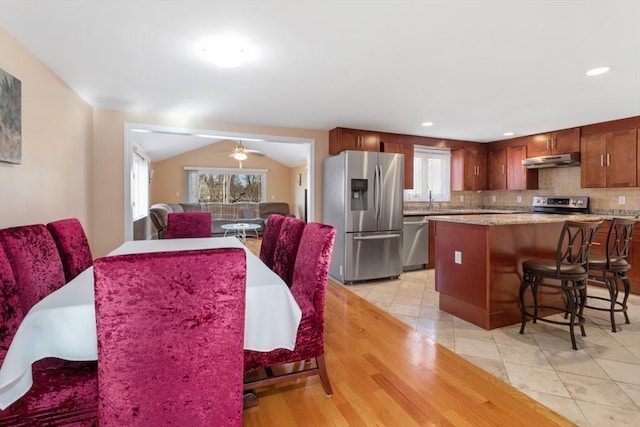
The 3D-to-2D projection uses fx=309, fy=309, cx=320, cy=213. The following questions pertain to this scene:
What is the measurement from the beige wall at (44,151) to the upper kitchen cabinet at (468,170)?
5.36 meters

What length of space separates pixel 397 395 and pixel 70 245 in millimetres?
2232

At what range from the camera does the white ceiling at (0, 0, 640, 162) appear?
66.4 inches

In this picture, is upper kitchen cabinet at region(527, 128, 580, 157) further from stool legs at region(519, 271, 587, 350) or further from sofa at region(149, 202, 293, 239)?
sofa at region(149, 202, 293, 239)

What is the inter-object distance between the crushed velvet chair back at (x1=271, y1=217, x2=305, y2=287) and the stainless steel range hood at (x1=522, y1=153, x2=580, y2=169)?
13.6ft

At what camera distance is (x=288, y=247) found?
7.38 ft

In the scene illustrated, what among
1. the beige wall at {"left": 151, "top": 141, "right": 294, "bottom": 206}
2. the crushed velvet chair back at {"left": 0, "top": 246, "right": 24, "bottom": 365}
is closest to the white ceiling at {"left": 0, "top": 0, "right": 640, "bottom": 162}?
the crushed velvet chair back at {"left": 0, "top": 246, "right": 24, "bottom": 365}

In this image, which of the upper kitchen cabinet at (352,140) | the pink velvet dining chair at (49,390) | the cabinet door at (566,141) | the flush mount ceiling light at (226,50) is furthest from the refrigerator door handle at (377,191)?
the pink velvet dining chair at (49,390)

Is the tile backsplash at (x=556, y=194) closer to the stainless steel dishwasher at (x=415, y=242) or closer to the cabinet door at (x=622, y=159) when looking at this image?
the cabinet door at (x=622, y=159)

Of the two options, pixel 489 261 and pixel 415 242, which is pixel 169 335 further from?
pixel 415 242

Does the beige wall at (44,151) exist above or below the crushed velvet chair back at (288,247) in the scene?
above

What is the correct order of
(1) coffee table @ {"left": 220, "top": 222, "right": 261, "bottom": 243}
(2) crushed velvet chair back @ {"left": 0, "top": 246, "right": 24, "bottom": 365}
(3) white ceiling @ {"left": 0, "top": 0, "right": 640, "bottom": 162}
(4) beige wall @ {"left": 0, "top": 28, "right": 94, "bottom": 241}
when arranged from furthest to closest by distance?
(1) coffee table @ {"left": 220, "top": 222, "right": 261, "bottom": 243}, (4) beige wall @ {"left": 0, "top": 28, "right": 94, "bottom": 241}, (3) white ceiling @ {"left": 0, "top": 0, "right": 640, "bottom": 162}, (2) crushed velvet chair back @ {"left": 0, "top": 246, "right": 24, "bottom": 365}

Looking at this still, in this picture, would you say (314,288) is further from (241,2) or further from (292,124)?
(292,124)

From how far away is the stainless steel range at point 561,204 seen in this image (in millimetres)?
4359

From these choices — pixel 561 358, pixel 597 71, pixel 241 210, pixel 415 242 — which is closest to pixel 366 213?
pixel 415 242
